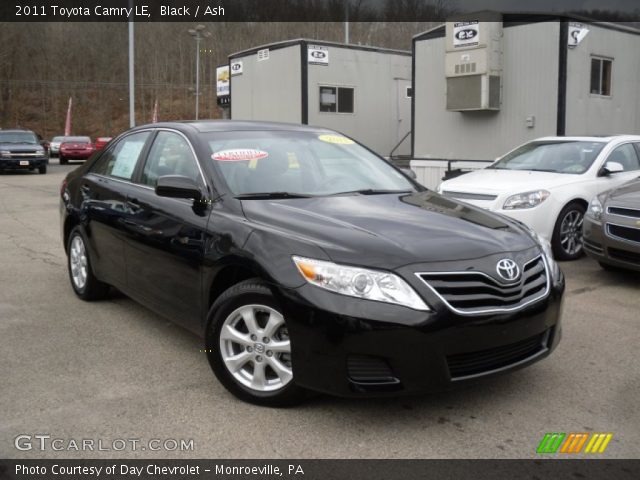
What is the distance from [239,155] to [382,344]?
5.84 feet

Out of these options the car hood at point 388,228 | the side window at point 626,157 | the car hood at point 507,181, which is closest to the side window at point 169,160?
the car hood at point 388,228

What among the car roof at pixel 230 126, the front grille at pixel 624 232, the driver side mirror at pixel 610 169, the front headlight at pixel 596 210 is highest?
the car roof at pixel 230 126

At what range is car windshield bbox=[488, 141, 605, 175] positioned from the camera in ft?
27.4

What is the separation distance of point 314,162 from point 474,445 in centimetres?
217

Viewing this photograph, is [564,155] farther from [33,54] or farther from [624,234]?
[33,54]

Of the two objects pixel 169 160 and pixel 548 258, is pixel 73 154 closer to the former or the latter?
pixel 169 160

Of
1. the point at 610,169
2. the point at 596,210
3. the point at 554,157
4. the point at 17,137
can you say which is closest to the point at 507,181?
the point at 554,157

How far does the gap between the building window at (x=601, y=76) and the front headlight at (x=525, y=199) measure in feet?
23.7

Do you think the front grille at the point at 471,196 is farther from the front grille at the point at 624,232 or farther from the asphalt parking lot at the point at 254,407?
the asphalt parking lot at the point at 254,407

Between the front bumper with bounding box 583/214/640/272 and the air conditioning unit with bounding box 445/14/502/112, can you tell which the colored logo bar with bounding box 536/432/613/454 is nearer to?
the front bumper with bounding box 583/214/640/272

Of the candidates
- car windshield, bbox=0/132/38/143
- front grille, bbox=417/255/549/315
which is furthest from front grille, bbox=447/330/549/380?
car windshield, bbox=0/132/38/143

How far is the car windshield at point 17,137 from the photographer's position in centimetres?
2386

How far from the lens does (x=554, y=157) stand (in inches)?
341

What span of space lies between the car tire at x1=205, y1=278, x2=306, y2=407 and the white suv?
4.72m
